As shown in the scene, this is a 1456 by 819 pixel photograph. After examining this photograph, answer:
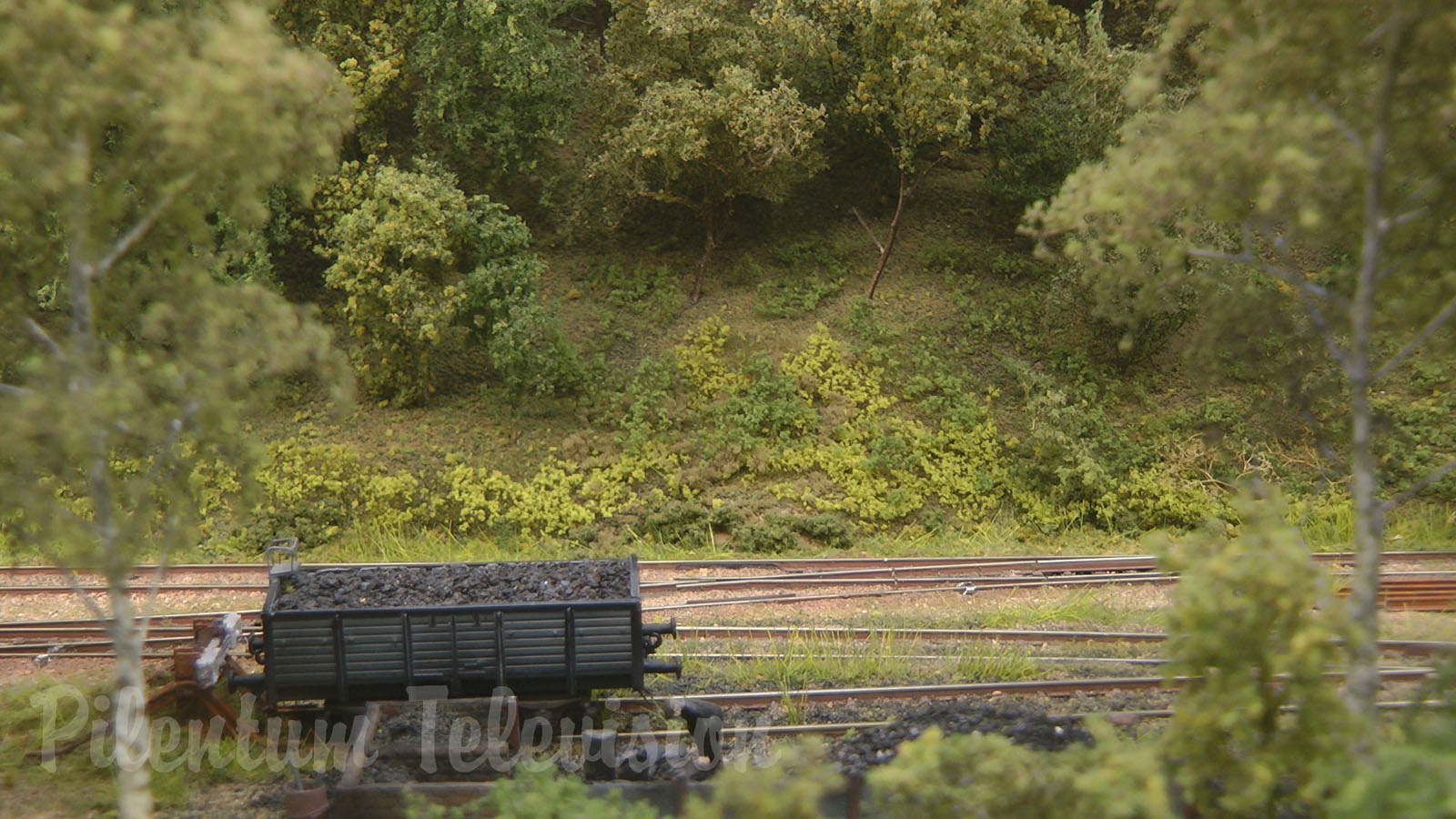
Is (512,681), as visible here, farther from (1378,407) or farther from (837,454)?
(1378,407)

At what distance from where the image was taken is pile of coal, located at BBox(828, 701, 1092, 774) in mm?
10734

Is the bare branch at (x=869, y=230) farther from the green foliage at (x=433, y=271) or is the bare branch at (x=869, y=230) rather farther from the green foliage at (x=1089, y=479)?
the green foliage at (x=433, y=271)

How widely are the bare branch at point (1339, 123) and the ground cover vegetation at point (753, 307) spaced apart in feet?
1.67

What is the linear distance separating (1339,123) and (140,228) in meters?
9.42

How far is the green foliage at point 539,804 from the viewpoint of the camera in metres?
8.11

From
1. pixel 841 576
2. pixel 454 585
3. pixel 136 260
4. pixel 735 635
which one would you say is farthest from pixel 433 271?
pixel 136 260

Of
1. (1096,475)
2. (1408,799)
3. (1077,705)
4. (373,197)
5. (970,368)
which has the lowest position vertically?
(1077,705)

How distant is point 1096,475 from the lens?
2003 centimetres

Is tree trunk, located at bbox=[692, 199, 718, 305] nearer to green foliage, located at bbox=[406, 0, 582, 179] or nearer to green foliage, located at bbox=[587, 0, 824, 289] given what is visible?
green foliage, located at bbox=[587, 0, 824, 289]

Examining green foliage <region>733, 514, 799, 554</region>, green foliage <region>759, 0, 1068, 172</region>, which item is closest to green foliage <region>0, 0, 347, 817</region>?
green foliage <region>733, 514, 799, 554</region>

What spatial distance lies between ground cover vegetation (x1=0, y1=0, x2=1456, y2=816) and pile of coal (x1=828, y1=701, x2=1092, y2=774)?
2.58 m

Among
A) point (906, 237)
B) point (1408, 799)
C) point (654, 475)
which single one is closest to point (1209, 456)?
point (906, 237)

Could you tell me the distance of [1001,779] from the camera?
7.06 m

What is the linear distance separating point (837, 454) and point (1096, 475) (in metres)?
4.97
